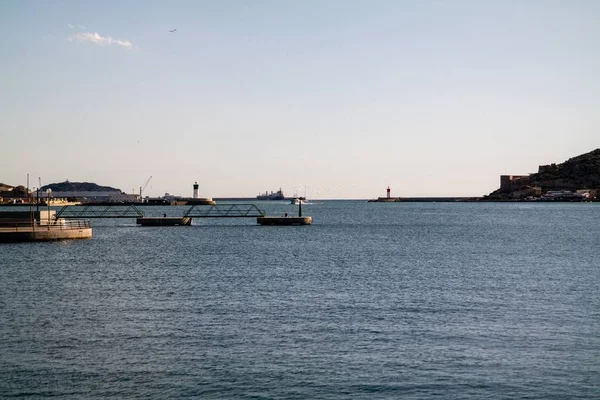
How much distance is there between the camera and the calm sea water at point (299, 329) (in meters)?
25.8

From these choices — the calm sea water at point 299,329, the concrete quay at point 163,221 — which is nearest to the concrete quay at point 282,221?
the concrete quay at point 163,221

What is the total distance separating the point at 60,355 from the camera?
96.8 feet

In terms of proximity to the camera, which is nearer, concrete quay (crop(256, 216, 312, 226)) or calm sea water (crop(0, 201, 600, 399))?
calm sea water (crop(0, 201, 600, 399))

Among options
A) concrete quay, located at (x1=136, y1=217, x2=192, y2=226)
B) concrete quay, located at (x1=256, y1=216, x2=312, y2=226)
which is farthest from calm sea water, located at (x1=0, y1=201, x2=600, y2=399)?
concrete quay, located at (x1=256, y1=216, x2=312, y2=226)

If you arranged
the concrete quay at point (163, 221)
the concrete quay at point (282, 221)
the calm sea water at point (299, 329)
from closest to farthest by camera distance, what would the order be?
the calm sea water at point (299, 329) < the concrete quay at point (163, 221) < the concrete quay at point (282, 221)

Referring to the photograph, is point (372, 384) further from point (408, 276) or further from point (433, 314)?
point (408, 276)

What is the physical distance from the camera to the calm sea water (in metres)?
25.8

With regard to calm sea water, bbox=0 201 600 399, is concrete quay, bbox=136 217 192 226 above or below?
above

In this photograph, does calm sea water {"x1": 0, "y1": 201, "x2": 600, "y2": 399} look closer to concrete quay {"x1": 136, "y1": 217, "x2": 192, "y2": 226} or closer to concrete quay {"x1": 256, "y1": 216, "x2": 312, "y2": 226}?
concrete quay {"x1": 136, "y1": 217, "x2": 192, "y2": 226}

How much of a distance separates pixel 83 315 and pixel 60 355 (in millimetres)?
9475

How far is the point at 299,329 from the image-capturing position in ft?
115

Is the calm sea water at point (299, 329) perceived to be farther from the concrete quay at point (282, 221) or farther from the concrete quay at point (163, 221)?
the concrete quay at point (282, 221)

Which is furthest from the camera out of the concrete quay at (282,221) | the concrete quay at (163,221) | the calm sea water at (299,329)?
the concrete quay at (282,221)

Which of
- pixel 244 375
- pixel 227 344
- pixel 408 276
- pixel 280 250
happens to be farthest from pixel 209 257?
A: pixel 244 375
